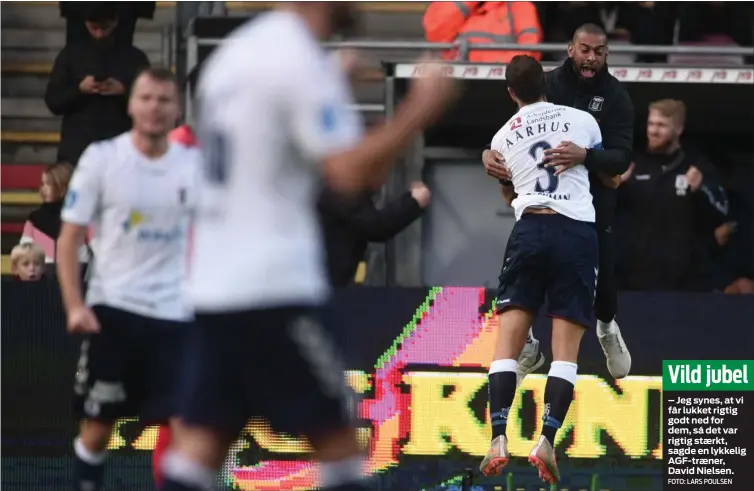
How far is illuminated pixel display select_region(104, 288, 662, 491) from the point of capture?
9.73m

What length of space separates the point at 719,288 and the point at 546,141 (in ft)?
12.3

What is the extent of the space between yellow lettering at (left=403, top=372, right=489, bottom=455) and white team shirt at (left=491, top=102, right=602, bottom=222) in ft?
6.02

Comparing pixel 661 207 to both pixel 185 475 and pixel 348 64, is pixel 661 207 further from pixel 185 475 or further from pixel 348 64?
pixel 185 475

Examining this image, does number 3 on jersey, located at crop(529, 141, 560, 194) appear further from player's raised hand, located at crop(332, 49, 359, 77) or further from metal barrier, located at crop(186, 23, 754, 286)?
player's raised hand, located at crop(332, 49, 359, 77)

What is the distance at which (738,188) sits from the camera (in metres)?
12.8

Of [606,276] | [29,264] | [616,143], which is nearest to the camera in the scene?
[616,143]

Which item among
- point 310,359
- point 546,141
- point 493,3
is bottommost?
point 310,359

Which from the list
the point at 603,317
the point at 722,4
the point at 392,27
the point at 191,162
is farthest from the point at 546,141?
the point at 392,27

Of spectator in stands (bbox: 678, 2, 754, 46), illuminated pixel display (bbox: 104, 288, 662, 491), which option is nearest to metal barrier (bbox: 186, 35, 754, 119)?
spectator in stands (bbox: 678, 2, 754, 46)

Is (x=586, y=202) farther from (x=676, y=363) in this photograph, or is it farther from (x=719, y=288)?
(x=719, y=288)

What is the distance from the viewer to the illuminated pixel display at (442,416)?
9.73m

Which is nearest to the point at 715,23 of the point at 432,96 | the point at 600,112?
the point at 600,112

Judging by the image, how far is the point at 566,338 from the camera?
8.37 metres

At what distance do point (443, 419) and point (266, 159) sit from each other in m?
5.09
